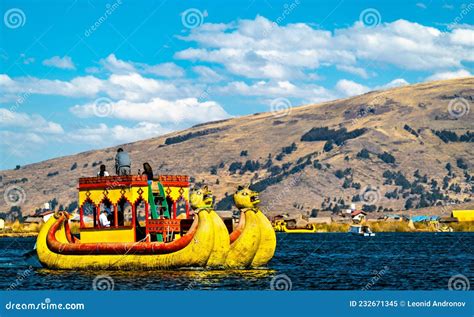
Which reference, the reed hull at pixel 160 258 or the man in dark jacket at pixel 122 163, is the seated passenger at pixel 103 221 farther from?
the man in dark jacket at pixel 122 163

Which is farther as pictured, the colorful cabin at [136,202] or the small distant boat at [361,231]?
the small distant boat at [361,231]

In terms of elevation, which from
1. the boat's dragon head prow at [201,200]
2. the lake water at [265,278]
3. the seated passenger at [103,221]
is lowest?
the lake water at [265,278]

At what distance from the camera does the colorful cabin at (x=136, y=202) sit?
5622 centimetres

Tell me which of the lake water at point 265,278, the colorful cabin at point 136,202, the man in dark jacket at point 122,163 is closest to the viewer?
the lake water at point 265,278

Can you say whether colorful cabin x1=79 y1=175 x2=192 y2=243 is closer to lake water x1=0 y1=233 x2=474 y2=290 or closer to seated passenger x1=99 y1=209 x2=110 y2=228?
seated passenger x1=99 y1=209 x2=110 y2=228

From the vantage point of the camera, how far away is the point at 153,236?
59.0 metres

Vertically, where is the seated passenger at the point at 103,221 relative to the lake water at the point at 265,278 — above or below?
above

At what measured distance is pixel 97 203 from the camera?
189 feet

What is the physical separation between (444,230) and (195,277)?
154676 millimetres

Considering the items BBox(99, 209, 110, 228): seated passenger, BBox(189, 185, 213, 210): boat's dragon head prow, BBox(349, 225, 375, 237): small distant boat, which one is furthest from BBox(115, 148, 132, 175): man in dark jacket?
BBox(349, 225, 375, 237): small distant boat

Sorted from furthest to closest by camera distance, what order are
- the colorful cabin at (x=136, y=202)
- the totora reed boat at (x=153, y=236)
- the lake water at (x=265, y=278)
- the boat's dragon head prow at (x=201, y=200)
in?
the colorful cabin at (x=136, y=202), the boat's dragon head prow at (x=201, y=200), the totora reed boat at (x=153, y=236), the lake water at (x=265, y=278)

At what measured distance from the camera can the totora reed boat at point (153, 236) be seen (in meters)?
54.2

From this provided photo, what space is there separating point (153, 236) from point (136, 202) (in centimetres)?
306

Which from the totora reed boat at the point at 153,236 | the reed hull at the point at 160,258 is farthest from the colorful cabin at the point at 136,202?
the reed hull at the point at 160,258
